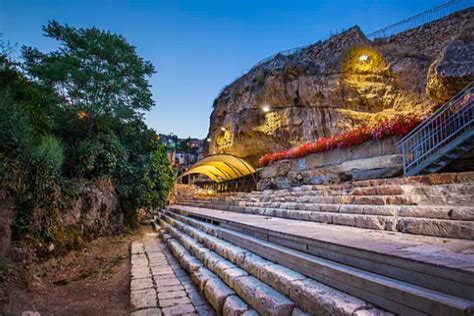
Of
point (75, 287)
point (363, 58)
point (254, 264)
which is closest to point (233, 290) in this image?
point (254, 264)

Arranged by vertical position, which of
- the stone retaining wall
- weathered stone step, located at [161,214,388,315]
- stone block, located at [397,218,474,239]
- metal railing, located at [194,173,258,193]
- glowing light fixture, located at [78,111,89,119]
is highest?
glowing light fixture, located at [78,111,89,119]

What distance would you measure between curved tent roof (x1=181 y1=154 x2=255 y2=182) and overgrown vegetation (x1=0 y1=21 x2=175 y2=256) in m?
3.80

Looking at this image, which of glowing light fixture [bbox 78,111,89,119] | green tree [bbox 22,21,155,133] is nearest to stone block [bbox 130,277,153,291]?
green tree [bbox 22,21,155,133]

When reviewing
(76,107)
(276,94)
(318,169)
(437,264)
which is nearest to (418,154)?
(318,169)

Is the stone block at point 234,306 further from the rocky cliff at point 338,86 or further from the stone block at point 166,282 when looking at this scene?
the rocky cliff at point 338,86

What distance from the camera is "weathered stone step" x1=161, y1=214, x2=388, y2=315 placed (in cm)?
162

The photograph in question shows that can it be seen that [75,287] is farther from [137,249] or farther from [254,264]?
[254,264]

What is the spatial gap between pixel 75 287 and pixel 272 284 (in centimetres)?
400

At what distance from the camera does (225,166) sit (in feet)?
57.3

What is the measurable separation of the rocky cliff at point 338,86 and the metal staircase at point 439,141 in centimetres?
949

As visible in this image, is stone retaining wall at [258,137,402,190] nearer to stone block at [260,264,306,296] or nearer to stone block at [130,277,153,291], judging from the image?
stone block at [260,264,306,296]

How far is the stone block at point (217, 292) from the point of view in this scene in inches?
103

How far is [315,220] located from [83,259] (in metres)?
5.67

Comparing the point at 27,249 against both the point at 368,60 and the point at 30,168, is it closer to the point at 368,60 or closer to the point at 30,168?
the point at 30,168
